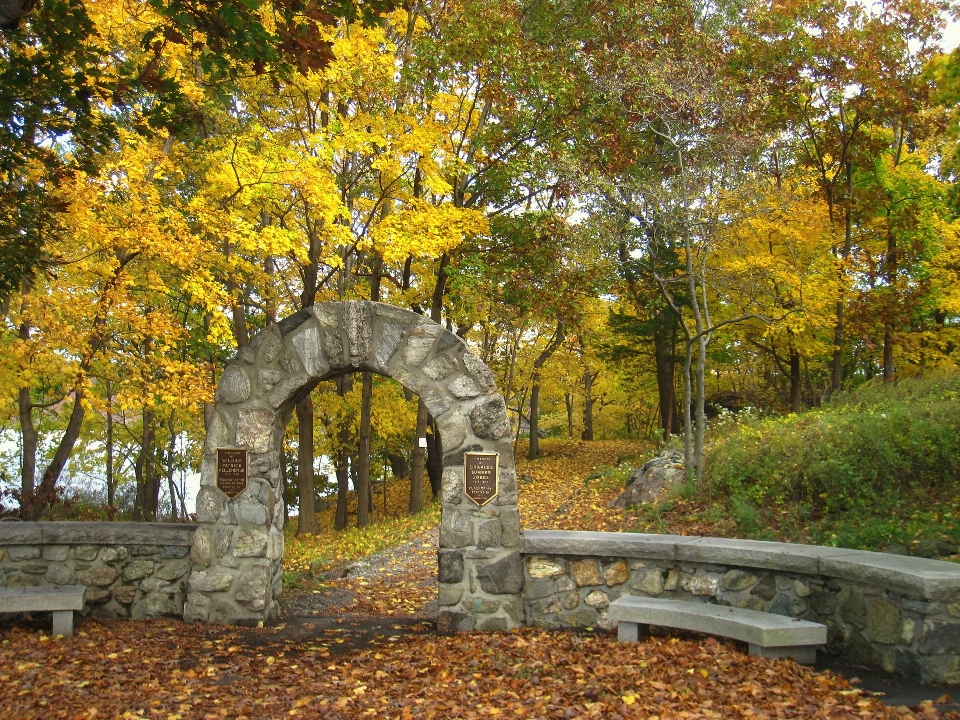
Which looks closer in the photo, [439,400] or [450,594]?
[450,594]

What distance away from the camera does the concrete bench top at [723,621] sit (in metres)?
4.82

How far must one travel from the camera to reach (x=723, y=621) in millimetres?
5133

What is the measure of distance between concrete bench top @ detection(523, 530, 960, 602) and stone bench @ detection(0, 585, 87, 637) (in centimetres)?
358

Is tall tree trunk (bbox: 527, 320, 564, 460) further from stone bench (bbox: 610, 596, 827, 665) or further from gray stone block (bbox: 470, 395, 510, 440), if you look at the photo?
stone bench (bbox: 610, 596, 827, 665)

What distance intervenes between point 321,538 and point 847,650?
10685mm

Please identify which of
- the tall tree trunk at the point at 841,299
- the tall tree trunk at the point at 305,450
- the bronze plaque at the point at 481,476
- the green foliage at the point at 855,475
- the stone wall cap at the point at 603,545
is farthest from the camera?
the tall tree trunk at the point at 841,299

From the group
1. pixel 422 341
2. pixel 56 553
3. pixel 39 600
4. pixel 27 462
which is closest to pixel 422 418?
pixel 27 462

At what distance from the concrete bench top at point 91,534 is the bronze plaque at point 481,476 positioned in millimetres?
2530

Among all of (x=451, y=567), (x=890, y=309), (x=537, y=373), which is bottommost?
(x=451, y=567)

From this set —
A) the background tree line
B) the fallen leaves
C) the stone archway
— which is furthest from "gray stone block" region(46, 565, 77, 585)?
the background tree line

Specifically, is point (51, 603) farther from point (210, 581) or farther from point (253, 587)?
point (253, 587)

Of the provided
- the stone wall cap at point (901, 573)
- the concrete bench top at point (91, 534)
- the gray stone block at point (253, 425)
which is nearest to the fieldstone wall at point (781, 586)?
the stone wall cap at point (901, 573)

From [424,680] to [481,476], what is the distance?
77.8 inches

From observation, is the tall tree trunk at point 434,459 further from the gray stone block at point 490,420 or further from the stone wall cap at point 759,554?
the stone wall cap at point 759,554
